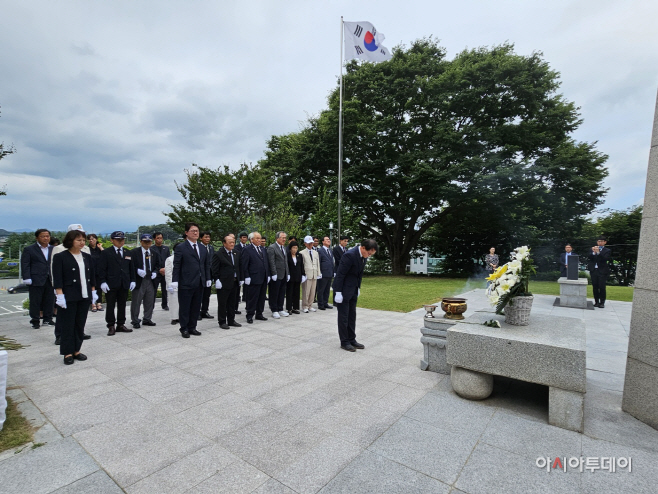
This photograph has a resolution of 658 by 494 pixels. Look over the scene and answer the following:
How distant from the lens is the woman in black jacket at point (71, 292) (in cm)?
450

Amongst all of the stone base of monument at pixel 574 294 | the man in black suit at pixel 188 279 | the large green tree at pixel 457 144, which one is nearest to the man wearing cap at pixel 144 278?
the man in black suit at pixel 188 279

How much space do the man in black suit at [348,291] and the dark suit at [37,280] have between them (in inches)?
238

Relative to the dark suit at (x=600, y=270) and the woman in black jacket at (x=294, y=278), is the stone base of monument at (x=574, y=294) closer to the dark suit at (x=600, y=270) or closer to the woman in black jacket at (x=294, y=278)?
the dark suit at (x=600, y=270)

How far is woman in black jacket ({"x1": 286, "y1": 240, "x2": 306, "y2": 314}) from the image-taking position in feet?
28.4

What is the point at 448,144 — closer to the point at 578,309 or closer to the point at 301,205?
the point at 301,205

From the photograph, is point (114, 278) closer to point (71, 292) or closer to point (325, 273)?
point (71, 292)

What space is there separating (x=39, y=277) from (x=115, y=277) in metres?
2.03

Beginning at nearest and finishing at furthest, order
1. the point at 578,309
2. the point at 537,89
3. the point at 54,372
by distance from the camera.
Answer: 1. the point at 54,372
2. the point at 578,309
3. the point at 537,89

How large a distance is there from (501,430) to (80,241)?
559cm

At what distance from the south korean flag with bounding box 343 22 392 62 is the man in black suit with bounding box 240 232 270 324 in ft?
41.2

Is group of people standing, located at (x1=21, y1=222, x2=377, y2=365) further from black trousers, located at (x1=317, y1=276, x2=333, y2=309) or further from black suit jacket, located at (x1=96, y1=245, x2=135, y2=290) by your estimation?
black trousers, located at (x1=317, y1=276, x2=333, y2=309)

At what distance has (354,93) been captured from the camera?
22.7 meters

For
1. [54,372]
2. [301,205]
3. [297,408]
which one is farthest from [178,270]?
[301,205]

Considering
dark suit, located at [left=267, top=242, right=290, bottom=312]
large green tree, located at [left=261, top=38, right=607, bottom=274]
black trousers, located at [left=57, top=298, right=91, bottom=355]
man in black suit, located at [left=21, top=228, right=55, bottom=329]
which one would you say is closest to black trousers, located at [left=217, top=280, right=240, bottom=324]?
dark suit, located at [left=267, top=242, right=290, bottom=312]
